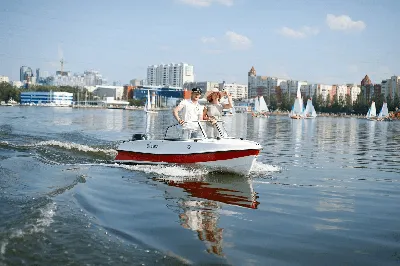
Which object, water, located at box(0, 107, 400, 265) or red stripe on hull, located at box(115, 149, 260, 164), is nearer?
water, located at box(0, 107, 400, 265)

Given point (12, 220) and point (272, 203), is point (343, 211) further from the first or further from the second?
point (12, 220)

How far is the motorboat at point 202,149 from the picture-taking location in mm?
14594

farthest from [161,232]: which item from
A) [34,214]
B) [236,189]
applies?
[236,189]

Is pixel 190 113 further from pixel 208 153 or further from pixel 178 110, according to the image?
pixel 208 153

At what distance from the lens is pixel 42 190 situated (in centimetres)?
1123

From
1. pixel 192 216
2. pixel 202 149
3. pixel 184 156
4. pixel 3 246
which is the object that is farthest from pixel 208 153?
pixel 3 246

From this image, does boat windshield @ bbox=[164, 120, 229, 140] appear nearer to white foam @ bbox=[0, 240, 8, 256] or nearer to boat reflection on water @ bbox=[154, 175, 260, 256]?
boat reflection on water @ bbox=[154, 175, 260, 256]

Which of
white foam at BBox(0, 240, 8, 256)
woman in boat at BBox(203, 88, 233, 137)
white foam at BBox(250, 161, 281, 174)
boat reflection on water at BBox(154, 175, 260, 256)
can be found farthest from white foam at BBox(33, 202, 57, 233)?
white foam at BBox(250, 161, 281, 174)

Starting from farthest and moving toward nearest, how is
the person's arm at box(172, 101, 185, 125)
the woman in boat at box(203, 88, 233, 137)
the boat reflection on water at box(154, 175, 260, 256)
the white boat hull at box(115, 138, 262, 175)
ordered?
1. the woman in boat at box(203, 88, 233, 137)
2. the person's arm at box(172, 101, 185, 125)
3. the white boat hull at box(115, 138, 262, 175)
4. the boat reflection on water at box(154, 175, 260, 256)

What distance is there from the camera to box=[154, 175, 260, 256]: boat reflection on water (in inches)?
314

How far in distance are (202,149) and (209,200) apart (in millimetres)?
4097

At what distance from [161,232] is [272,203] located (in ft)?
12.6

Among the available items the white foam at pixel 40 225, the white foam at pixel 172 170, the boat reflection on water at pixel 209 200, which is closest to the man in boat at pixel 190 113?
the white foam at pixel 172 170

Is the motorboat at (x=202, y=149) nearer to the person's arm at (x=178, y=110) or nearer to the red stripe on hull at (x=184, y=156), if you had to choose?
the red stripe on hull at (x=184, y=156)
